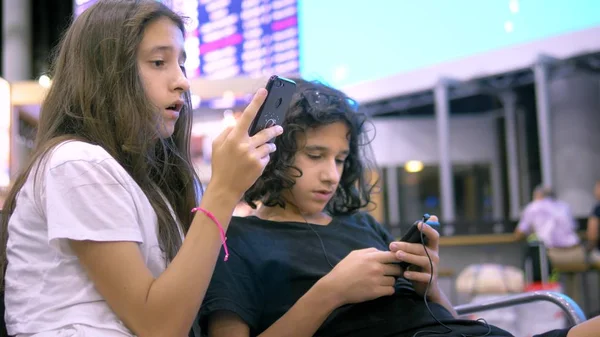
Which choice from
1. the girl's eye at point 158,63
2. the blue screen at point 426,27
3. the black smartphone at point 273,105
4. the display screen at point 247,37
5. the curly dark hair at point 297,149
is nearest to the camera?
the black smartphone at point 273,105

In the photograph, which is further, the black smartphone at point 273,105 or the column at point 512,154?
the column at point 512,154

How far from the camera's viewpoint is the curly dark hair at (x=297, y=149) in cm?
164

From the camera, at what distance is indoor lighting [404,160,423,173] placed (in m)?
13.6

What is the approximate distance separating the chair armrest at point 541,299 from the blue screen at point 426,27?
6878 mm

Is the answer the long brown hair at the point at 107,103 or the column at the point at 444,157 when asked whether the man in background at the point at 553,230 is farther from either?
the long brown hair at the point at 107,103

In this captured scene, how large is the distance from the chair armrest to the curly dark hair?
407 millimetres

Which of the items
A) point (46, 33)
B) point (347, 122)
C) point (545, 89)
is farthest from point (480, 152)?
point (347, 122)

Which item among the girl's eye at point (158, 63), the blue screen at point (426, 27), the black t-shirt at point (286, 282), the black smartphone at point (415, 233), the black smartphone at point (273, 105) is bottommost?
the black t-shirt at point (286, 282)

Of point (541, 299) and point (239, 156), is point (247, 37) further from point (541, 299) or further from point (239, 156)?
point (239, 156)

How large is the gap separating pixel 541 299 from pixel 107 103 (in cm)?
122

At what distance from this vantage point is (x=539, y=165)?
12.3 metres

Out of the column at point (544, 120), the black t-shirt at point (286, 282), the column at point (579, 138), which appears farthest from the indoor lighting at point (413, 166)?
the black t-shirt at point (286, 282)

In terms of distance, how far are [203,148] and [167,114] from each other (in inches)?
196

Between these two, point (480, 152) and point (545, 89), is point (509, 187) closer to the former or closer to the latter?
point (480, 152)
